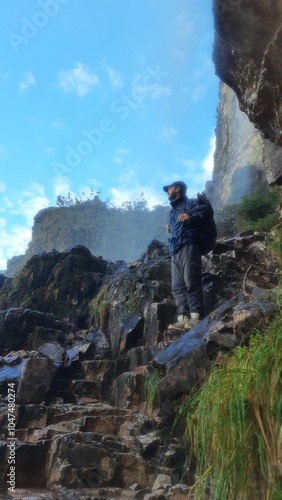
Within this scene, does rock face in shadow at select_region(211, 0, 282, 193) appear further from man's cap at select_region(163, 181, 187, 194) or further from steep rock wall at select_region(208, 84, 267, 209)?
steep rock wall at select_region(208, 84, 267, 209)

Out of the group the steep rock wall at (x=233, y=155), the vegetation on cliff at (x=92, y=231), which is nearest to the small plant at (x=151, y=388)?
the steep rock wall at (x=233, y=155)

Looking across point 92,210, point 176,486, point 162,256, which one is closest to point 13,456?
point 176,486

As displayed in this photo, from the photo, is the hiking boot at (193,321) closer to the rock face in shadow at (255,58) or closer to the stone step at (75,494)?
the stone step at (75,494)

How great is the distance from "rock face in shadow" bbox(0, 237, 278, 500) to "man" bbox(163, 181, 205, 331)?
0.33 m

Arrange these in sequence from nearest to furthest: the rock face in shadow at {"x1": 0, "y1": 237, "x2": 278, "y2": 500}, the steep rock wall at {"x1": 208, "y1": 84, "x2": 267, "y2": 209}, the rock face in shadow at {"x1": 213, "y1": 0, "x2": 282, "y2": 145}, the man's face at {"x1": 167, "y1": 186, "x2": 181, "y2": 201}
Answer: the rock face in shadow at {"x1": 0, "y1": 237, "x2": 278, "y2": 500} → the rock face in shadow at {"x1": 213, "y1": 0, "x2": 282, "y2": 145} → the man's face at {"x1": 167, "y1": 186, "x2": 181, "y2": 201} → the steep rock wall at {"x1": 208, "y1": 84, "x2": 267, "y2": 209}

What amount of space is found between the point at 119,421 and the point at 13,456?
1064 mm

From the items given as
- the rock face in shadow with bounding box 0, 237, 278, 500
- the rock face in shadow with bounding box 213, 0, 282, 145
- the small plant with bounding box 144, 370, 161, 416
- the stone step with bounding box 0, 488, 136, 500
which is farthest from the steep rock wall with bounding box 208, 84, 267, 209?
the stone step with bounding box 0, 488, 136, 500

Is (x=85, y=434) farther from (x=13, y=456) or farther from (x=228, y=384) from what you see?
(x=228, y=384)

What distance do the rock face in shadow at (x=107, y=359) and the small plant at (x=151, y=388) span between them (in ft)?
0.17

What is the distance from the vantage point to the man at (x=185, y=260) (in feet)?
17.9

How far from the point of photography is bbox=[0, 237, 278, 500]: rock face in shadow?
3.17 meters

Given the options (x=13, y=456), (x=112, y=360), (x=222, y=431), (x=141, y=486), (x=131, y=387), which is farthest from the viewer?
(x=112, y=360)

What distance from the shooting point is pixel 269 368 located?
7.40 ft

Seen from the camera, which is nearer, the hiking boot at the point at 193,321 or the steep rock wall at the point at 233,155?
the hiking boot at the point at 193,321
